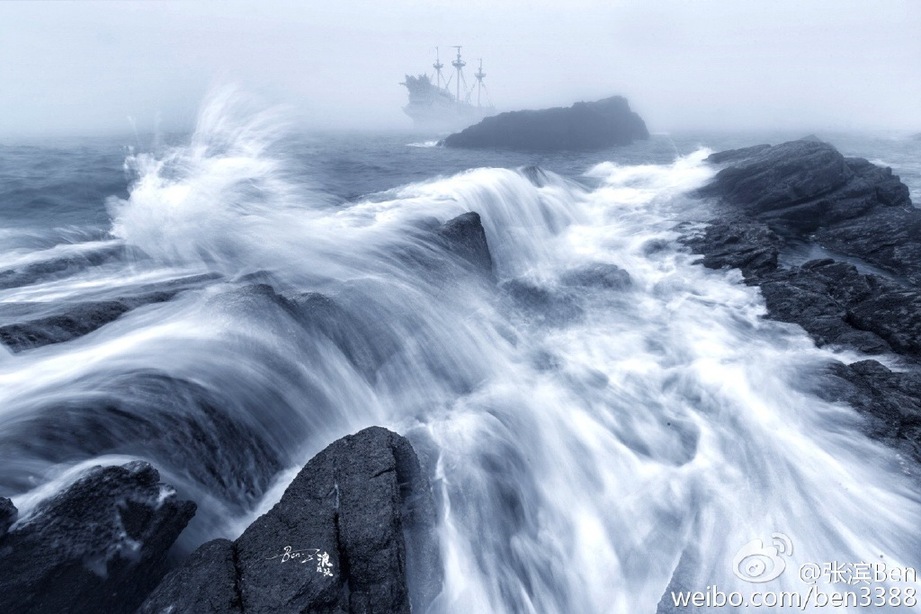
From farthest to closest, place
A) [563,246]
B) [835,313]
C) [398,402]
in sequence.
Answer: [563,246] → [835,313] → [398,402]

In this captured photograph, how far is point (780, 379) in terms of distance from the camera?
760 cm

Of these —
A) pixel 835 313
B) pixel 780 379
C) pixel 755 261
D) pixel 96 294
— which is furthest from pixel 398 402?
pixel 755 261

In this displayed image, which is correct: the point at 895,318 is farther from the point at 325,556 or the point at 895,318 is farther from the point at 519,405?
the point at 325,556

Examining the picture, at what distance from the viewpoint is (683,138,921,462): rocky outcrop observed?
6.79 meters

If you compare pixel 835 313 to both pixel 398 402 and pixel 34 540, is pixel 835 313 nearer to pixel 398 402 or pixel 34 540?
pixel 398 402

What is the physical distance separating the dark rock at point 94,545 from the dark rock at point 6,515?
0.06 metres

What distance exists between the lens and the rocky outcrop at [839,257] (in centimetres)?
679

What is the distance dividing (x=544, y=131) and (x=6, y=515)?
44.3 metres

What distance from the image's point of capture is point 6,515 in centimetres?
323

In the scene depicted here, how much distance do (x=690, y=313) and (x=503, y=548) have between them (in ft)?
24.8

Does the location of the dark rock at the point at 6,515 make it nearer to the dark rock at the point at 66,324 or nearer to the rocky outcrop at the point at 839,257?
the dark rock at the point at 66,324

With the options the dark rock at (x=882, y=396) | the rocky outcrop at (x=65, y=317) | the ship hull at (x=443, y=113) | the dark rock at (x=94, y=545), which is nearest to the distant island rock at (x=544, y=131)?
the rocky outcrop at (x=65, y=317)

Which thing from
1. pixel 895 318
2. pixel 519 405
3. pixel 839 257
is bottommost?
pixel 519 405
